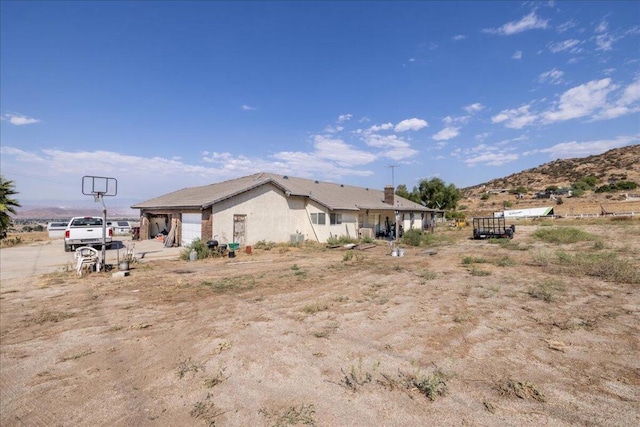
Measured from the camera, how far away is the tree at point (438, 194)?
45375mm

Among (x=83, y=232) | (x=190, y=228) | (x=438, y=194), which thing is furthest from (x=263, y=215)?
(x=438, y=194)

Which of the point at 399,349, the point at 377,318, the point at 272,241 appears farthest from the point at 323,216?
the point at 399,349

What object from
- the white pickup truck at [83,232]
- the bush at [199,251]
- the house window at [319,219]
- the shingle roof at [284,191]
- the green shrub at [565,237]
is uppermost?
the shingle roof at [284,191]

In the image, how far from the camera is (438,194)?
148ft

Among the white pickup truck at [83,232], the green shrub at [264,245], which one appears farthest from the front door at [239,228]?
the white pickup truck at [83,232]

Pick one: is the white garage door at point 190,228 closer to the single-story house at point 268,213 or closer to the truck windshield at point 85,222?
the single-story house at point 268,213

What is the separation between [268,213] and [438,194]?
1235 inches

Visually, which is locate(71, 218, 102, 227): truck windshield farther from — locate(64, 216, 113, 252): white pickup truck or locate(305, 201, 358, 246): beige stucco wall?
locate(305, 201, 358, 246): beige stucco wall

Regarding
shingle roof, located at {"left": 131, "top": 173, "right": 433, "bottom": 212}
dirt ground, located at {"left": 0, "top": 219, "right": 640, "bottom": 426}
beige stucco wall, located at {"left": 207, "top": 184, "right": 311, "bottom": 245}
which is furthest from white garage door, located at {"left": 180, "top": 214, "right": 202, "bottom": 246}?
dirt ground, located at {"left": 0, "top": 219, "right": 640, "bottom": 426}

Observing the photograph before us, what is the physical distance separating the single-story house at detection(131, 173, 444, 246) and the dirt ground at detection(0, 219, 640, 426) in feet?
33.9

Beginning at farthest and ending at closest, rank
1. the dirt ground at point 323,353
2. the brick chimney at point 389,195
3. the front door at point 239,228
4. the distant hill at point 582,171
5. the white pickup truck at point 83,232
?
the distant hill at point 582,171 < the brick chimney at point 389,195 < the front door at point 239,228 < the white pickup truck at point 83,232 < the dirt ground at point 323,353

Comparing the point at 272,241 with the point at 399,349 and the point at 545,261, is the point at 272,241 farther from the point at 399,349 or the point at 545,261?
the point at 399,349

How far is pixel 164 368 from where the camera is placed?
4566 mm

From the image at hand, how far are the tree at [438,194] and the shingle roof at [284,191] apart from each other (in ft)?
40.4
